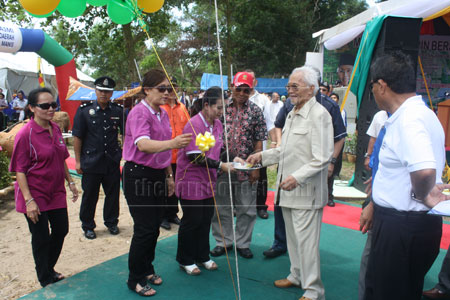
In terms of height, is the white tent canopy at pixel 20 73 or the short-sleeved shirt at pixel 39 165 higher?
the white tent canopy at pixel 20 73

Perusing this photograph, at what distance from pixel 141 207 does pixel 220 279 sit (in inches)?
37.8

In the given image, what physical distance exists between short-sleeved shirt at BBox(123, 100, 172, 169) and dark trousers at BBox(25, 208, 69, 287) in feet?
2.45

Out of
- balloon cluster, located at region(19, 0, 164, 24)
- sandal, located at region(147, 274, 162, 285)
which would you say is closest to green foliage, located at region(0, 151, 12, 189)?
balloon cluster, located at region(19, 0, 164, 24)

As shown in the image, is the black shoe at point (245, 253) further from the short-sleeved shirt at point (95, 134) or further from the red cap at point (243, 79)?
the short-sleeved shirt at point (95, 134)

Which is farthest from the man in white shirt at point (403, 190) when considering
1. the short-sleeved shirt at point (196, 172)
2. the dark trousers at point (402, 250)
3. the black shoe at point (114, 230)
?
the black shoe at point (114, 230)

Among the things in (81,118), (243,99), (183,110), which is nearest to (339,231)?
(243,99)

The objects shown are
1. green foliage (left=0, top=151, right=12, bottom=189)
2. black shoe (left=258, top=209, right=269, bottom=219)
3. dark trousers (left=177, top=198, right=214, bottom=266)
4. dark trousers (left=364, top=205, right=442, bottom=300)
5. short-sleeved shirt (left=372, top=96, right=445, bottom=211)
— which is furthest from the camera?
green foliage (left=0, top=151, right=12, bottom=189)

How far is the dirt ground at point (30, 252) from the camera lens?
2.98 m

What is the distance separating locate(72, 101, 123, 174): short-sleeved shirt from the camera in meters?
3.74

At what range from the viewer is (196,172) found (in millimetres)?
2811

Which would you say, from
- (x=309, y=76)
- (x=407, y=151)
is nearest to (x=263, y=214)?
(x=309, y=76)

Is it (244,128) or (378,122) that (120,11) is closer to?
(244,128)

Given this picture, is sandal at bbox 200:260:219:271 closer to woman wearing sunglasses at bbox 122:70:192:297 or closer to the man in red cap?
the man in red cap

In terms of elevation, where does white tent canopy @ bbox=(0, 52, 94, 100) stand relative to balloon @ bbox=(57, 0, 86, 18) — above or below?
above
